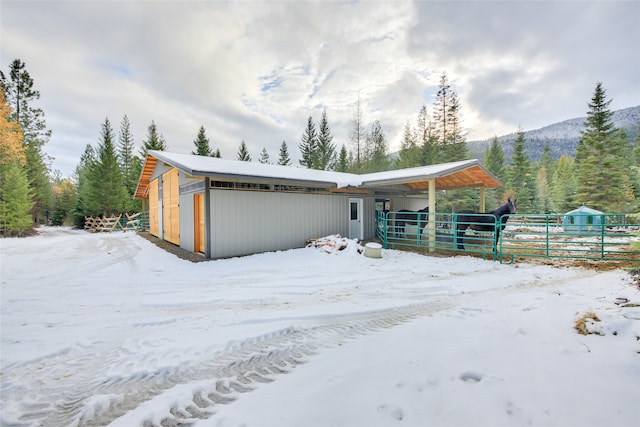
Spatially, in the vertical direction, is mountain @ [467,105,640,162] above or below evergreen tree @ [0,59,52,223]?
above

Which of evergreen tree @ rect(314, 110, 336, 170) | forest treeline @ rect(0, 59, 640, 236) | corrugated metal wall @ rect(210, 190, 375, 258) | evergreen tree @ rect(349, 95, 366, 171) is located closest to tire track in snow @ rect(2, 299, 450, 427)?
corrugated metal wall @ rect(210, 190, 375, 258)

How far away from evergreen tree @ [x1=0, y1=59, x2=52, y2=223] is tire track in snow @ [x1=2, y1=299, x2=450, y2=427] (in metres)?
27.0

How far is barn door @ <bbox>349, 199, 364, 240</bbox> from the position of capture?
12008mm

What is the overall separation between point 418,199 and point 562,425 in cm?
1452

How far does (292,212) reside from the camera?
10.1 m

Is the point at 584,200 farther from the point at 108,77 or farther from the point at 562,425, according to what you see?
the point at 108,77

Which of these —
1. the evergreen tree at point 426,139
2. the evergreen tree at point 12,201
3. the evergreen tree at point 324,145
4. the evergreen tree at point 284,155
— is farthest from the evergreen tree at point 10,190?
the evergreen tree at point 426,139

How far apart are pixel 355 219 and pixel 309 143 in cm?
2211

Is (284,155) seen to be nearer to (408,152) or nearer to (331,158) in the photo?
(331,158)

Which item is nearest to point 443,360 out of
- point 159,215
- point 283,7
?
point 283,7

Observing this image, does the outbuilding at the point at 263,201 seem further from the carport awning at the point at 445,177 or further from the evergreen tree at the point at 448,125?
the evergreen tree at the point at 448,125

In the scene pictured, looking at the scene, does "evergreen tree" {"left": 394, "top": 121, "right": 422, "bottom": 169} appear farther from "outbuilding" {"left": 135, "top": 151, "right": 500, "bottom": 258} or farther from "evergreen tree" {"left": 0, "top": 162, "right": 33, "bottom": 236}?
"evergreen tree" {"left": 0, "top": 162, "right": 33, "bottom": 236}

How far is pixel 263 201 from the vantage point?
30.9ft

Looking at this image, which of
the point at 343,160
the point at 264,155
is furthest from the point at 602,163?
the point at 264,155
